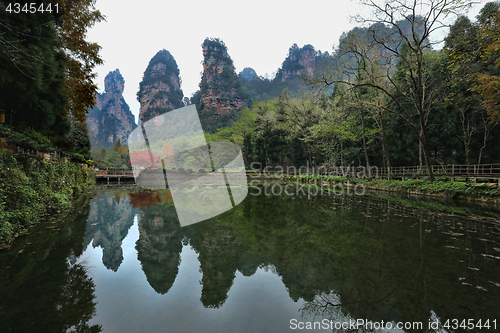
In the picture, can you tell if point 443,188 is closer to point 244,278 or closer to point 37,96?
point 244,278

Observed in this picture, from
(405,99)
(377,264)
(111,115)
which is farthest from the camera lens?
(111,115)

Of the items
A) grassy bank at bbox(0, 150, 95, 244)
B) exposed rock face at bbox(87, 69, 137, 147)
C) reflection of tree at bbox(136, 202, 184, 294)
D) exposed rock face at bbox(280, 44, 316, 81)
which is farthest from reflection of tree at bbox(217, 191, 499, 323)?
exposed rock face at bbox(87, 69, 137, 147)

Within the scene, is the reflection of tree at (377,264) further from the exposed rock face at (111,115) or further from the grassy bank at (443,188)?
the exposed rock face at (111,115)

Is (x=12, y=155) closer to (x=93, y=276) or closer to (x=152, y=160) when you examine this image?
(x=93, y=276)

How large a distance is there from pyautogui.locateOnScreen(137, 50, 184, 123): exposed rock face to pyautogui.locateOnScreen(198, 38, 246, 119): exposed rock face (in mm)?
22860

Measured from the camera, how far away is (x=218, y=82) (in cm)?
9594

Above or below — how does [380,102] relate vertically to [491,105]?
above

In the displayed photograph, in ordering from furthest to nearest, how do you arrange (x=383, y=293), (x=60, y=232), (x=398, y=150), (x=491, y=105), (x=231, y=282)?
(x=398, y=150) < (x=491, y=105) < (x=60, y=232) < (x=231, y=282) < (x=383, y=293)

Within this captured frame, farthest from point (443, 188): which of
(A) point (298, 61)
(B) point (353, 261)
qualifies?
(A) point (298, 61)

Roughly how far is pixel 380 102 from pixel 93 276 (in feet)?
61.4

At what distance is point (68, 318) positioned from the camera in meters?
2.39

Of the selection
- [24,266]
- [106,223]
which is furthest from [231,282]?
[106,223]

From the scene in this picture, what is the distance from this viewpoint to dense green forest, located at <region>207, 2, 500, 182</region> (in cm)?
1068

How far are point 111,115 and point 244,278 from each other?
188495 millimetres
